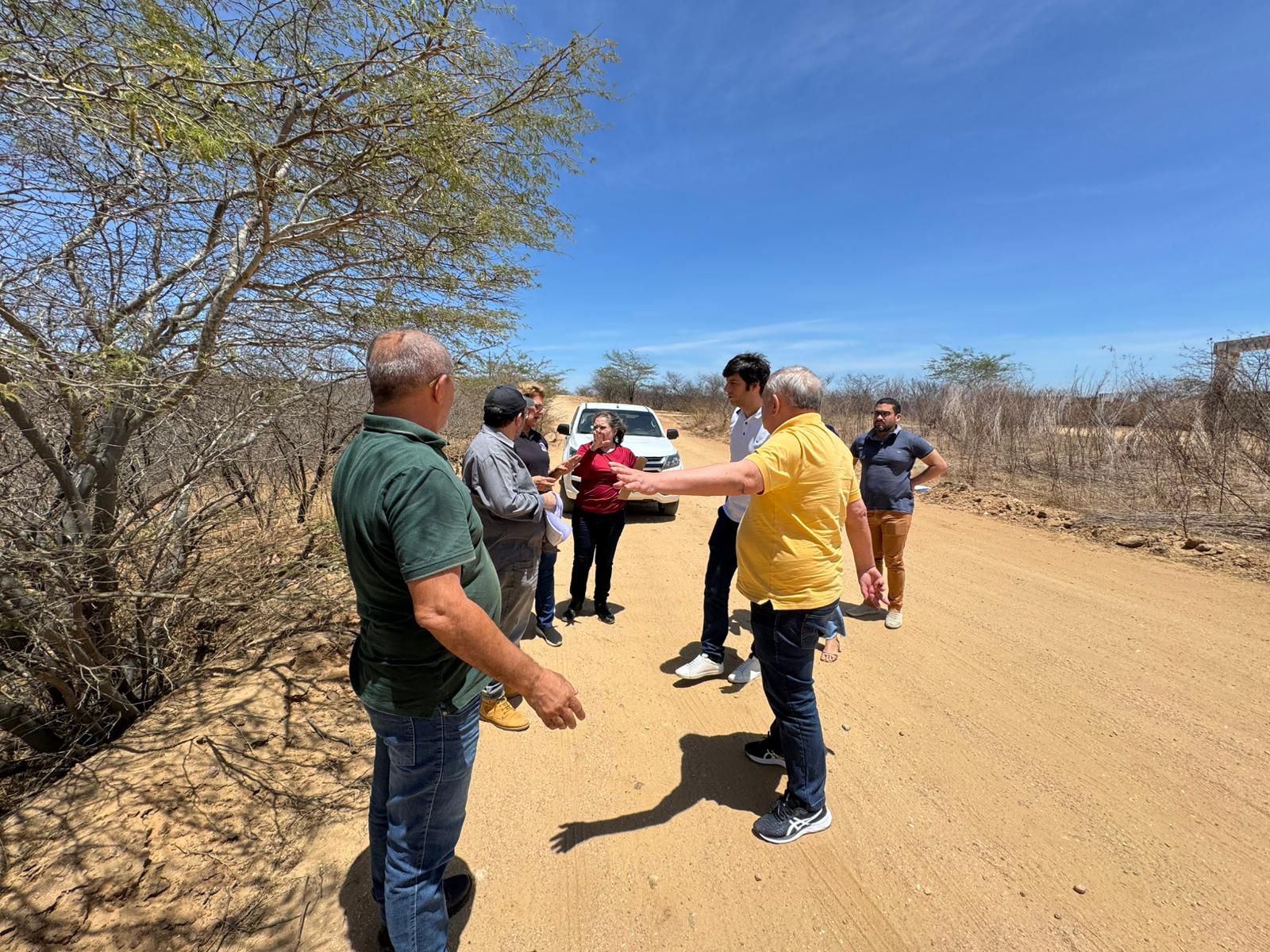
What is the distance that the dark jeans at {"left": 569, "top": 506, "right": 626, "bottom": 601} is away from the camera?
13.6 feet

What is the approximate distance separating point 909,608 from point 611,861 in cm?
353

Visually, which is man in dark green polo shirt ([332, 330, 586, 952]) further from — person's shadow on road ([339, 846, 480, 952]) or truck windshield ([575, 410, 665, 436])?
truck windshield ([575, 410, 665, 436])

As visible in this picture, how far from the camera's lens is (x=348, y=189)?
2.93 meters

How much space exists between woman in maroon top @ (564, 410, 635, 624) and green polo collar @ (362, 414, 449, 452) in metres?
2.27

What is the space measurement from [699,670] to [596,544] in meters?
1.34

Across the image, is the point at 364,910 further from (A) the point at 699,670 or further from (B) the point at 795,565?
(A) the point at 699,670

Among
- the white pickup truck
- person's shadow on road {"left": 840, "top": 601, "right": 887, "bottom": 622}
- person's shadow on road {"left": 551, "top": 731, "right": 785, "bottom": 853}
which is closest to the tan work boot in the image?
person's shadow on road {"left": 551, "top": 731, "right": 785, "bottom": 853}

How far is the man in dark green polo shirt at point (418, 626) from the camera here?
1200 mm

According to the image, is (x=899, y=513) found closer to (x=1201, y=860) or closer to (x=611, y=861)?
(x=1201, y=860)

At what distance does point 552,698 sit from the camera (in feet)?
4.40

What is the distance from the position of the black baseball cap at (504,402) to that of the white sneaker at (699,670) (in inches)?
78.6

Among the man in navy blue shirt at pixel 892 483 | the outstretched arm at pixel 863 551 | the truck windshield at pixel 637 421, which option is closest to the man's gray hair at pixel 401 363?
the outstretched arm at pixel 863 551

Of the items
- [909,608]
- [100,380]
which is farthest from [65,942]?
[909,608]

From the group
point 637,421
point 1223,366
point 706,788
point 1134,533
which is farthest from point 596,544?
point 1223,366
